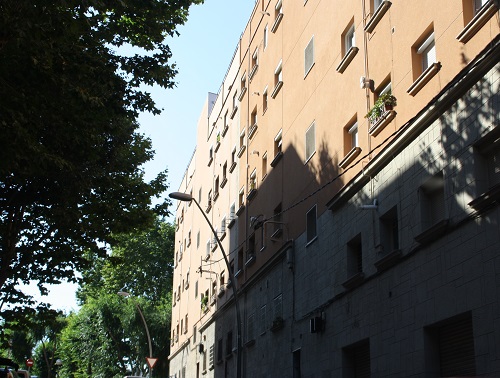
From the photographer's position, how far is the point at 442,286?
13125mm

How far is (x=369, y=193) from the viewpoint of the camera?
1705 centimetres

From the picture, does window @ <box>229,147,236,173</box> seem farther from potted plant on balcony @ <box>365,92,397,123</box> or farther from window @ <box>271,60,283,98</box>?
potted plant on balcony @ <box>365,92,397,123</box>

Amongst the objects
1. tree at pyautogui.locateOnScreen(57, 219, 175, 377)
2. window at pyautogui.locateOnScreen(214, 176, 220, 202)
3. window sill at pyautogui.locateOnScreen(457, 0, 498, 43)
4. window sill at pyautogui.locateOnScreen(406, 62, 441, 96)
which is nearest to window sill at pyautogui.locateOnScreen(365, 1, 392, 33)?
window sill at pyautogui.locateOnScreen(406, 62, 441, 96)

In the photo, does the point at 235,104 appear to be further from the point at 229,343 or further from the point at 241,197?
the point at 229,343

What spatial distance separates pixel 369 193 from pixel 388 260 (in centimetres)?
224

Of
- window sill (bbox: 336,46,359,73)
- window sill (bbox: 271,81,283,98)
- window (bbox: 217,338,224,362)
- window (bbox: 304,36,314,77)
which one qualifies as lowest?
window (bbox: 217,338,224,362)

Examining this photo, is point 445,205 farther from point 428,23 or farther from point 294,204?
point 294,204

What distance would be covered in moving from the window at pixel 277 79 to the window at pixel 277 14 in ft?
6.18

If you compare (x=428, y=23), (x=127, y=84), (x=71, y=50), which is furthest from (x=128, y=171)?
(x=428, y=23)

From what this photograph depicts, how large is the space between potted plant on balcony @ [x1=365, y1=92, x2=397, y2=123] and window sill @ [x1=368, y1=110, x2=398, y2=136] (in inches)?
4.2

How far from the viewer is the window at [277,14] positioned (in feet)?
92.7

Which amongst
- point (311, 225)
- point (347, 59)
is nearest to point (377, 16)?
point (347, 59)

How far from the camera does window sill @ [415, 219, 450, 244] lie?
1305 centimetres

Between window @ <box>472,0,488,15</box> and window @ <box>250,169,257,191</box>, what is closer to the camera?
window @ <box>472,0,488,15</box>
